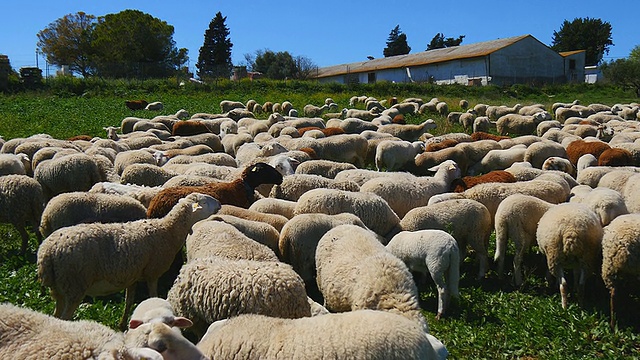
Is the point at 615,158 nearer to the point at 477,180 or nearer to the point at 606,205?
the point at 477,180

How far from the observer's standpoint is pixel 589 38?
89375 mm

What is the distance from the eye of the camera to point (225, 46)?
257 ft

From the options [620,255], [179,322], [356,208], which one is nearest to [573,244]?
[620,255]

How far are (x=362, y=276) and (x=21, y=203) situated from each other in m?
5.99

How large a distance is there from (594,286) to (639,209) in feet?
7.35

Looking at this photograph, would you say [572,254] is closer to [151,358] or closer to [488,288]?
[488,288]

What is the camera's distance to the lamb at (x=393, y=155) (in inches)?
556

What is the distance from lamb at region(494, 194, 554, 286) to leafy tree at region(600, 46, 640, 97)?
153 feet

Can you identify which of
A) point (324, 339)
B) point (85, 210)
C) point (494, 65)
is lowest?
point (324, 339)

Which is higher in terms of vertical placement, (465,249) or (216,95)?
(216,95)

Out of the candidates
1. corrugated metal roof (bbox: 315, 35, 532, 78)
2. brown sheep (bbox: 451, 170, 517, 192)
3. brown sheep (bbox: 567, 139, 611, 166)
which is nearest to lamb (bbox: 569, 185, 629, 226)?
brown sheep (bbox: 451, 170, 517, 192)

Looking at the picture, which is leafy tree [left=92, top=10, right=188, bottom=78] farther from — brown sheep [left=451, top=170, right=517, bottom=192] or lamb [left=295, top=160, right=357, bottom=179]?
brown sheep [left=451, top=170, right=517, bottom=192]

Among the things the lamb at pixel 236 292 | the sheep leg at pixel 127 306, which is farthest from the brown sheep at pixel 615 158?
the sheep leg at pixel 127 306

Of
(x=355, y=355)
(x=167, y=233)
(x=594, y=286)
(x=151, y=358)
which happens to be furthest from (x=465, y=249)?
(x=151, y=358)
